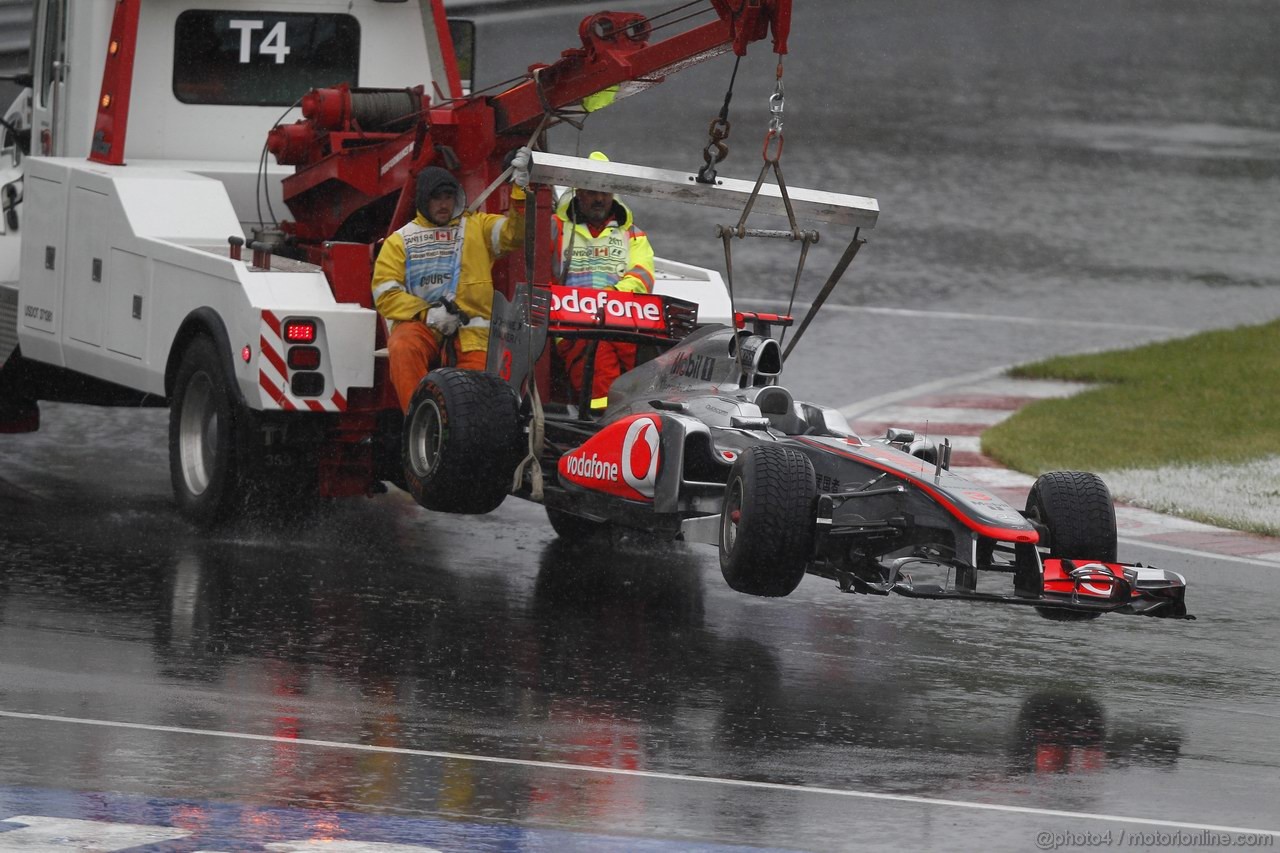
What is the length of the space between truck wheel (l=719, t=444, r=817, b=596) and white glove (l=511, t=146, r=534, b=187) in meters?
1.94

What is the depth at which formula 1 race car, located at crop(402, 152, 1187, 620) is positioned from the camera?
852 cm

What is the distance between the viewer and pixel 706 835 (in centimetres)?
650

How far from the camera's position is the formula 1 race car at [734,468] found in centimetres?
852

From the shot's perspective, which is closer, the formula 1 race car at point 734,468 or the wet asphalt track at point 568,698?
the wet asphalt track at point 568,698

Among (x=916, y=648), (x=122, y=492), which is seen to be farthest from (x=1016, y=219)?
(x=916, y=648)

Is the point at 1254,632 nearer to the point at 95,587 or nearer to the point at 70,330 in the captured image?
the point at 95,587

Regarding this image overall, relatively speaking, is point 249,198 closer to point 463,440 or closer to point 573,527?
point 573,527

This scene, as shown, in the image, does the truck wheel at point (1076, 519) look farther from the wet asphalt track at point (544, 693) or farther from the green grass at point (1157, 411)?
the green grass at point (1157, 411)

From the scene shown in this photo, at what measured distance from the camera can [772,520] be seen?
27.8 ft

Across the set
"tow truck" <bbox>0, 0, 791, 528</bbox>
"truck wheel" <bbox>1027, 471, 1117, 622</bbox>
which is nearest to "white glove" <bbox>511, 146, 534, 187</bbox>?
"tow truck" <bbox>0, 0, 791, 528</bbox>

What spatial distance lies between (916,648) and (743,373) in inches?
56.5

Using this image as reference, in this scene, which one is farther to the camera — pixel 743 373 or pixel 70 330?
pixel 70 330

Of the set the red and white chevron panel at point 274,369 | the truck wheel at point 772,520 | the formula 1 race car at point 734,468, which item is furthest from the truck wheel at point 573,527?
the truck wheel at point 772,520

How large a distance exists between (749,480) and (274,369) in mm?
3131
